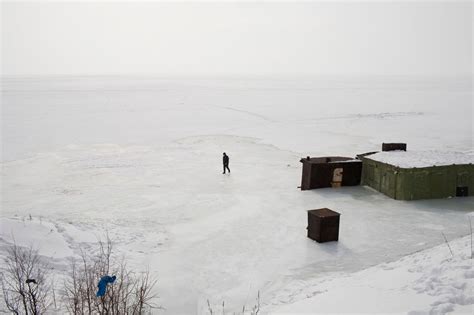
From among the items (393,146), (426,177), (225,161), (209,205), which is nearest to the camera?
(209,205)

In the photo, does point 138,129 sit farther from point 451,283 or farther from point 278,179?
point 451,283

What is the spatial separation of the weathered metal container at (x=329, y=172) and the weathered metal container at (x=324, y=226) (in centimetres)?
585

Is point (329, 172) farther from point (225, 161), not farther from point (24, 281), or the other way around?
point (24, 281)

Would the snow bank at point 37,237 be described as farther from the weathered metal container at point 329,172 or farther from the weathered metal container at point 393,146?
the weathered metal container at point 393,146

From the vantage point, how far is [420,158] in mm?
18828

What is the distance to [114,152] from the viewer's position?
28.5 meters

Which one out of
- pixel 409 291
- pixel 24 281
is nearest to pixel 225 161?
pixel 24 281

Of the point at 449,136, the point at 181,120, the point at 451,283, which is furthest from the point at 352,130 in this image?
the point at 451,283

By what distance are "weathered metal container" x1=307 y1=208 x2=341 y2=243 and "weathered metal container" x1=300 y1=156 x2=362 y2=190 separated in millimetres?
5845

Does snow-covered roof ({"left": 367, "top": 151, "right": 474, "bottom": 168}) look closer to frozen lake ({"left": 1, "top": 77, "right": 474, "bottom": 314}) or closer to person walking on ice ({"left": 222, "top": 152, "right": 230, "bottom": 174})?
frozen lake ({"left": 1, "top": 77, "right": 474, "bottom": 314})

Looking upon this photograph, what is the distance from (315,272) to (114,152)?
20.1m

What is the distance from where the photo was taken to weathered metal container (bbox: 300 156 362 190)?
Result: 64.1 ft

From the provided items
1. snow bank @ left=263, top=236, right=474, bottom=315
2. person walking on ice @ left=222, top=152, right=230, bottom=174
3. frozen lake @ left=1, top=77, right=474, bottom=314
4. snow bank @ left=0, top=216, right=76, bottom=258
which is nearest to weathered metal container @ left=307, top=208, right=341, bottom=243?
frozen lake @ left=1, top=77, right=474, bottom=314

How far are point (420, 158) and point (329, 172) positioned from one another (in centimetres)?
396
